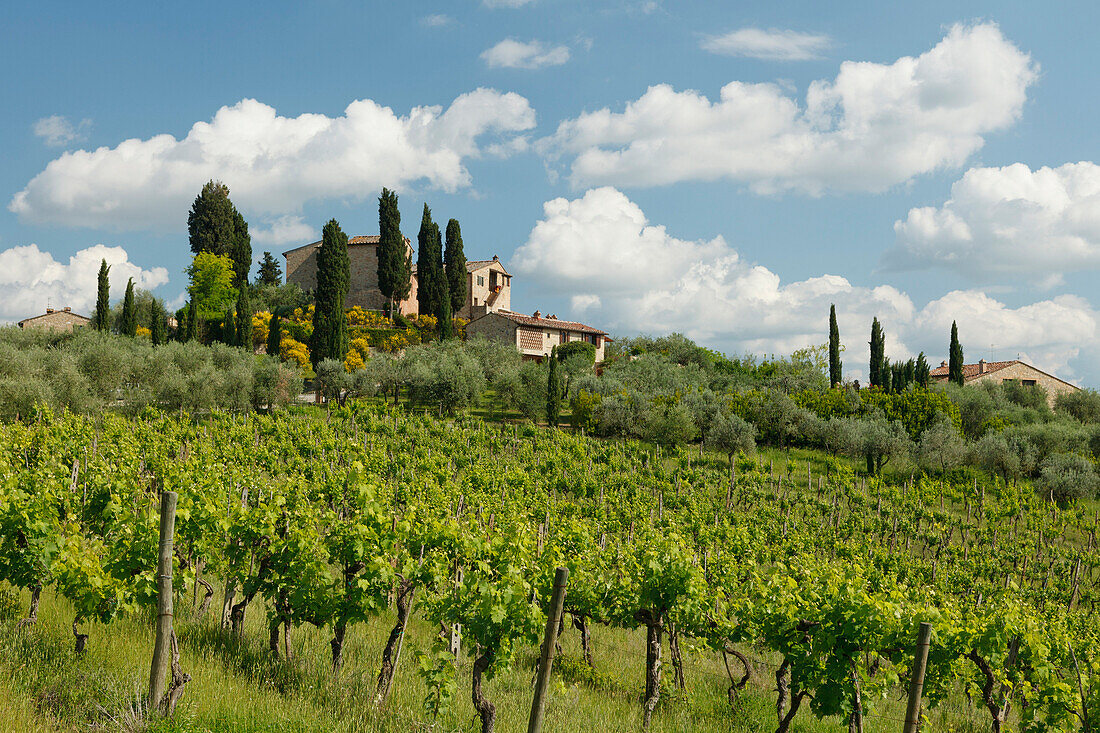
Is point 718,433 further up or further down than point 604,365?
further down

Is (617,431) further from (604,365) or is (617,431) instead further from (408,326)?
(408,326)

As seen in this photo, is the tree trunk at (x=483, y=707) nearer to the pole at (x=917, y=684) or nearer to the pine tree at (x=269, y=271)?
the pole at (x=917, y=684)

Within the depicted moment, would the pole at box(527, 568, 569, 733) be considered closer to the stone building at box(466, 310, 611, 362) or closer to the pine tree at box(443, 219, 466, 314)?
the stone building at box(466, 310, 611, 362)

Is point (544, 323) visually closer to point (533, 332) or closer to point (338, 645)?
point (533, 332)

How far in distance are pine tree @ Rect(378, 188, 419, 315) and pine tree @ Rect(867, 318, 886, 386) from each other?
35282 mm

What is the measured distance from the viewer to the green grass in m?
5.76

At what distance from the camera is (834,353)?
158ft

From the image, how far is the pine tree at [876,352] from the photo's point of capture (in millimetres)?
49562

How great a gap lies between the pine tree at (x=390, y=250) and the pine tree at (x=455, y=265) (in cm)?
366

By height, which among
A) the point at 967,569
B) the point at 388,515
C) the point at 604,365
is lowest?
the point at 967,569


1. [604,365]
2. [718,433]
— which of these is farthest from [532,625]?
[604,365]

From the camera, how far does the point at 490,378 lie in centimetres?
4438

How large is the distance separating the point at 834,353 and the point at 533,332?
21745 millimetres

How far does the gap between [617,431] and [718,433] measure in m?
5.20
